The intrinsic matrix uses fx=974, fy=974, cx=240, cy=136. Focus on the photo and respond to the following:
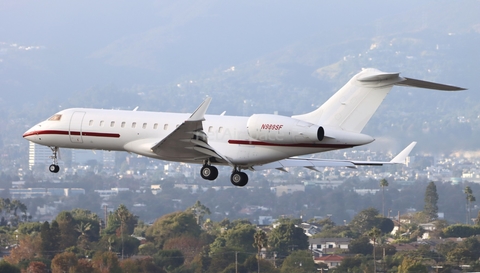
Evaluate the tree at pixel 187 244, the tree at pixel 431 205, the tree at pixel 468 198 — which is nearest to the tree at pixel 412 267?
the tree at pixel 187 244

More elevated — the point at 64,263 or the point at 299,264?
the point at 64,263

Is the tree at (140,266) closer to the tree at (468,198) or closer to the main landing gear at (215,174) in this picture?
the main landing gear at (215,174)

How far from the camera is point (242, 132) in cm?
4122

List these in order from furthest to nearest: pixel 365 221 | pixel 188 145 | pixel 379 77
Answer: pixel 365 221
pixel 188 145
pixel 379 77

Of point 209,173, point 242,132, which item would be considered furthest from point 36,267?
point 242,132

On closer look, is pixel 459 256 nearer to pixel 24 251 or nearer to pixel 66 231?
pixel 66 231

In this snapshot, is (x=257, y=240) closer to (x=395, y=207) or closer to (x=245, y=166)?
(x=245, y=166)

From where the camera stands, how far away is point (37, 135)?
154ft

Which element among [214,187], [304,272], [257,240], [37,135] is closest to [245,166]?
[37,135]

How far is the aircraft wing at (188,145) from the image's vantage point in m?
39.3

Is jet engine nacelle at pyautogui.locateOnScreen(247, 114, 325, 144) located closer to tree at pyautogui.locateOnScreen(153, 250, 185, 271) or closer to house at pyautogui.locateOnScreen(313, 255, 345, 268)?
tree at pyautogui.locateOnScreen(153, 250, 185, 271)

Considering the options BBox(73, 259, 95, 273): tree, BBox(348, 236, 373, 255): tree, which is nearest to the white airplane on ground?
BBox(73, 259, 95, 273): tree

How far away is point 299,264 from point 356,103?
1807 inches

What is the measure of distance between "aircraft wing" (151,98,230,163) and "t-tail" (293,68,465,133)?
4.58 meters
